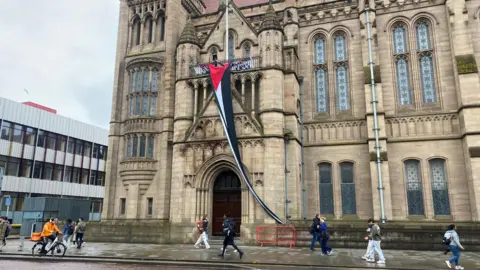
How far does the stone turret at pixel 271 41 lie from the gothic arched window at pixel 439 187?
12.4 metres

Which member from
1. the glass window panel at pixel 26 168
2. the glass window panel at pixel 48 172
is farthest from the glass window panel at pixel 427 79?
the glass window panel at pixel 48 172

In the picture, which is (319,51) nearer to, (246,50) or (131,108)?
(246,50)

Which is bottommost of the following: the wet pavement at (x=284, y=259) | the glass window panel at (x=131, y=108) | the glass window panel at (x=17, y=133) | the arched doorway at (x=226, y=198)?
the wet pavement at (x=284, y=259)

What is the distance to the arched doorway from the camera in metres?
26.0

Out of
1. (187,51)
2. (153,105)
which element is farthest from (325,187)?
(153,105)

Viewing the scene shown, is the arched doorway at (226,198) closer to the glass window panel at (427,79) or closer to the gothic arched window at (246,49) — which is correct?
the gothic arched window at (246,49)

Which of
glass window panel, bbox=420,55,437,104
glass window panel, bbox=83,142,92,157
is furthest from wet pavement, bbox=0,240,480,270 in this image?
glass window panel, bbox=83,142,92,157

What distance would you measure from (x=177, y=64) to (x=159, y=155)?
6919 mm

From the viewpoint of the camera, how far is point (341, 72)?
28.9 metres

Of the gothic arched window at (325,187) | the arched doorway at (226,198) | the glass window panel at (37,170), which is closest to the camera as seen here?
the arched doorway at (226,198)

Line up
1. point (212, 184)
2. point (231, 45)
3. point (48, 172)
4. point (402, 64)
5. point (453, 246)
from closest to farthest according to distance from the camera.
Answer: point (453, 246), point (212, 184), point (402, 64), point (231, 45), point (48, 172)

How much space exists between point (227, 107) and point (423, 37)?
15.0 metres

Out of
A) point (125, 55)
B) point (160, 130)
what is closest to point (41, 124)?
point (125, 55)

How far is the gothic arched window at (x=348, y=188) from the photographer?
26.6 meters
